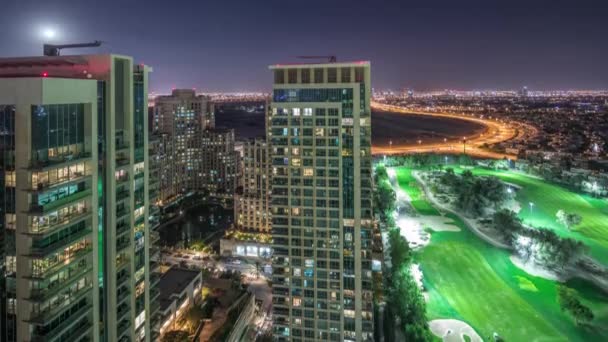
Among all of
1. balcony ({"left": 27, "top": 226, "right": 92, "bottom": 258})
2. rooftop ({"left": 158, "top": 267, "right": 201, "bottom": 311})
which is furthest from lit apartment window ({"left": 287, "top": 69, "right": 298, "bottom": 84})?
rooftop ({"left": 158, "top": 267, "right": 201, "bottom": 311})

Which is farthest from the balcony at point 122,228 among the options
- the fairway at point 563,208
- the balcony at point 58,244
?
the fairway at point 563,208

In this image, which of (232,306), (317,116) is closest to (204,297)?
(232,306)

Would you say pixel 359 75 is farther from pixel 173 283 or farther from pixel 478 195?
pixel 478 195

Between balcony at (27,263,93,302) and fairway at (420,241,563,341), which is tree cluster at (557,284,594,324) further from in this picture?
balcony at (27,263,93,302)

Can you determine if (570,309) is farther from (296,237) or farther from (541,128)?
(541,128)

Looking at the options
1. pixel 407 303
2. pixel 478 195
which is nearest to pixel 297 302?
pixel 407 303

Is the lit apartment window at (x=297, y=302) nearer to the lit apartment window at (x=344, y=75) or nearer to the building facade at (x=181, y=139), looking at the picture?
the lit apartment window at (x=344, y=75)
